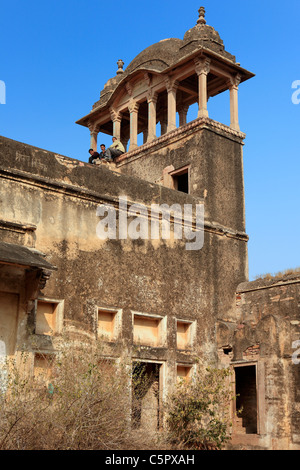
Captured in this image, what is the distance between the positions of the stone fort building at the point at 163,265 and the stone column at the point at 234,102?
45 millimetres

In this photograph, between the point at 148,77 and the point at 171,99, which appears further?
the point at 148,77

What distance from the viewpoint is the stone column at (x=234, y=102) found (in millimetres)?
15719

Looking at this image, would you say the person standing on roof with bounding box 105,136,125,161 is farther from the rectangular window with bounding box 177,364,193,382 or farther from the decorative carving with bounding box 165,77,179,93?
the rectangular window with bounding box 177,364,193,382

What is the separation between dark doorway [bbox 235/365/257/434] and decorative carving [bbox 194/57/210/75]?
7.47 m

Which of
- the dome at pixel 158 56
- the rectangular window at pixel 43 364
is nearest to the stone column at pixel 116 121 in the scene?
the dome at pixel 158 56

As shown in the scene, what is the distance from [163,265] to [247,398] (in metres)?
4.32

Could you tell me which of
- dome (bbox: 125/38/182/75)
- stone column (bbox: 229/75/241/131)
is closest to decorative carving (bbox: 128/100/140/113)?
dome (bbox: 125/38/182/75)

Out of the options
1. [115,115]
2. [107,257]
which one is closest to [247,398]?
[107,257]

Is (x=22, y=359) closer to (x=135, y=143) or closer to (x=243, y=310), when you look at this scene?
(x=243, y=310)

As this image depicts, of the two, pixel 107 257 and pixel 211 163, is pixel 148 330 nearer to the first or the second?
pixel 107 257

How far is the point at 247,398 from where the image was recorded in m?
14.6

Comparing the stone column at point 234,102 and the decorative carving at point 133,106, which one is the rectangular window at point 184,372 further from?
the decorative carving at point 133,106

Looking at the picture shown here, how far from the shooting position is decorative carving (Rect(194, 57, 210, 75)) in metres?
15.1
